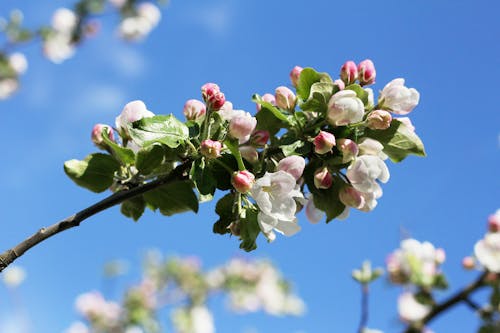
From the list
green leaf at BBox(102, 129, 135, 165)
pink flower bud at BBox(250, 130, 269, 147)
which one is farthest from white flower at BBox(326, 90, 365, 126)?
green leaf at BBox(102, 129, 135, 165)

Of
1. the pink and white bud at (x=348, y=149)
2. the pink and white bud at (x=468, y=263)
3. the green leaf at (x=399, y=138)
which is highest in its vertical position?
the pink and white bud at (x=468, y=263)

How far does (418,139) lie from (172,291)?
4.81 m

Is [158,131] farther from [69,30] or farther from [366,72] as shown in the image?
[69,30]

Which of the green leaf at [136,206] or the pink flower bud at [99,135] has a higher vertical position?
the pink flower bud at [99,135]

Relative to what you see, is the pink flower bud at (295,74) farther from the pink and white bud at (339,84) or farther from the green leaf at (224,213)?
the green leaf at (224,213)

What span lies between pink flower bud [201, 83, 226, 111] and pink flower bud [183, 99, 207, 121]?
0.14 feet

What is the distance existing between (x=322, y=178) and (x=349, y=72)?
0.24 metres

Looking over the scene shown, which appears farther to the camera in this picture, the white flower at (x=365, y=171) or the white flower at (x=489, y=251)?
the white flower at (x=489, y=251)

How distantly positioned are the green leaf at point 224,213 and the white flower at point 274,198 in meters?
0.05

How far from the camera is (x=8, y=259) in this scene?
0.69 meters

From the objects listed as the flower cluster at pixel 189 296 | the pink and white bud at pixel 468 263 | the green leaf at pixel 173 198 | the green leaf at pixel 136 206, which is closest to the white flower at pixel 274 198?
the green leaf at pixel 173 198

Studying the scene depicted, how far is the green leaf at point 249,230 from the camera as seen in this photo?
80cm

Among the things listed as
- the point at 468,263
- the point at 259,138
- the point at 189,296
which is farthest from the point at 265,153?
the point at 189,296

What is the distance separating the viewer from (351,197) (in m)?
0.84
